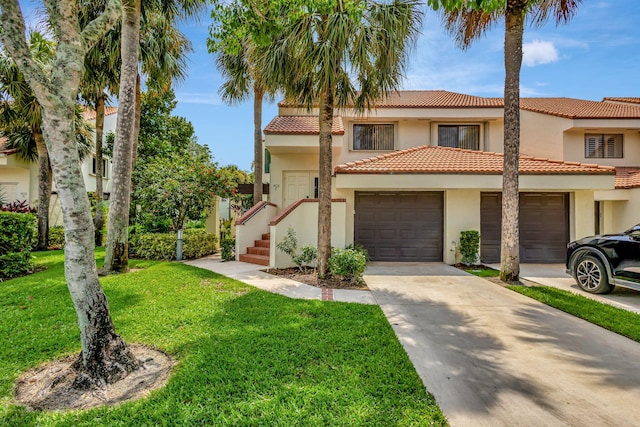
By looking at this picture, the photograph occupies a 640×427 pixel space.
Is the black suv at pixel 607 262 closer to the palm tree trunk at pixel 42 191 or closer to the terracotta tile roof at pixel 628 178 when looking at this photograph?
the terracotta tile roof at pixel 628 178

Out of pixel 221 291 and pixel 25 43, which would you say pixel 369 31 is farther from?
pixel 221 291

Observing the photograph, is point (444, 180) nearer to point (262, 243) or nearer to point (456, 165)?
point (456, 165)

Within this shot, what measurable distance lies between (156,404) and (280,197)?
12.2 metres

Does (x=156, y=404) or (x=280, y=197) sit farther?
(x=280, y=197)

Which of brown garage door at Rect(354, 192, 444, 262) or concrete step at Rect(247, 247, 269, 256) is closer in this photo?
concrete step at Rect(247, 247, 269, 256)

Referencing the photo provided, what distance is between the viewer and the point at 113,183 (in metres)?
8.59

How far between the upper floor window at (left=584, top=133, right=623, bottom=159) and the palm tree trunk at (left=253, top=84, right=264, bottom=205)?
16.4 metres

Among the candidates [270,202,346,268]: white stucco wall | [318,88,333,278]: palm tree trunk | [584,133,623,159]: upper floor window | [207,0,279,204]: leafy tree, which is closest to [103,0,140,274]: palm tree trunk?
[207,0,279,204]: leafy tree

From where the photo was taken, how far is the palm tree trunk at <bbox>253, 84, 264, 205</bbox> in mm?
14555

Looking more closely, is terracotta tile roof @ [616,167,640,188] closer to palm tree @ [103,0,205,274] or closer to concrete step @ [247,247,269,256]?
concrete step @ [247,247,269,256]

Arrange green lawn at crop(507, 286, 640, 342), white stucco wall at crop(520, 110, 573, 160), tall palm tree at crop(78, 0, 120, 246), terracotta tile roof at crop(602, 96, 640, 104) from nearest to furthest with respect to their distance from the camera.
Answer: green lawn at crop(507, 286, 640, 342) < tall palm tree at crop(78, 0, 120, 246) < white stucco wall at crop(520, 110, 573, 160) < terracotta tile roof at crop(602, 96, 640, 104)

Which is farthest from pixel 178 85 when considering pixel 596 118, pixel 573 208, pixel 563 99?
pixel 563 99

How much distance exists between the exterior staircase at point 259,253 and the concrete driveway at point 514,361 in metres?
5.14

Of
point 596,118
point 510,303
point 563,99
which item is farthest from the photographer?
point 563,99
